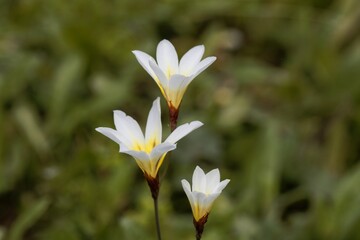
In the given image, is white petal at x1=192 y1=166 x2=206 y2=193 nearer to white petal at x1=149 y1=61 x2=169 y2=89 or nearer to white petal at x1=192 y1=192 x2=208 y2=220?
white petal at x1=192 y1=192 x2=208 y2=220

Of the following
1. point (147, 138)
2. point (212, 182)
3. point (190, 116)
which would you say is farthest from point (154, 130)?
point (190, 116)

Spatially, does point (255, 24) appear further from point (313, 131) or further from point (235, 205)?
point (235, 205)

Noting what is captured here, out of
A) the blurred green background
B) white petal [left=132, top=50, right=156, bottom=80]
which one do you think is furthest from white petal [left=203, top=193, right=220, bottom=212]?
the blurred green background

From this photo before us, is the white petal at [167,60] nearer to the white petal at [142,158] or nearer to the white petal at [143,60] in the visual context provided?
the white petal at [143,60]

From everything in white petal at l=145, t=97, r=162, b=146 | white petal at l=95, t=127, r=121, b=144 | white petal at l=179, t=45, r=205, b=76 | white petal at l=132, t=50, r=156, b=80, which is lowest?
white petal at l=145, t=97, r=162, b=146

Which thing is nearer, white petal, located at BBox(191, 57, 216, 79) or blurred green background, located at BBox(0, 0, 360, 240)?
white petal, located at BBox(191, 57, 216, 79)

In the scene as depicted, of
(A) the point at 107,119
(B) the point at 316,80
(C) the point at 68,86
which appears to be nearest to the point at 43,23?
(C) the point at 68,86

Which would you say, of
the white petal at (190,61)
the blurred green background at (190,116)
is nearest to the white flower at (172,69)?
the white petal at (190,61)
